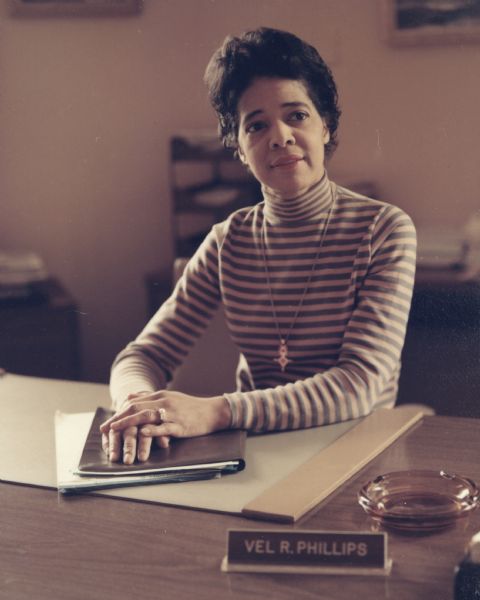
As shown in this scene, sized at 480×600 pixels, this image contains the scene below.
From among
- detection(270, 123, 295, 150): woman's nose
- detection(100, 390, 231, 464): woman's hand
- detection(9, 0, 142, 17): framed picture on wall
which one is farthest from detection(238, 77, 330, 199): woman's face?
detection(9, 0, 142, 17): framed picture on wall

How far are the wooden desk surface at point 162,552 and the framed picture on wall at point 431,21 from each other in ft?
5.60

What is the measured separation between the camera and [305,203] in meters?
1.53

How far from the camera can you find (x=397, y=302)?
1383mm

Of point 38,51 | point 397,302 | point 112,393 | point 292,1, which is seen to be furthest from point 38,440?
point 38,51

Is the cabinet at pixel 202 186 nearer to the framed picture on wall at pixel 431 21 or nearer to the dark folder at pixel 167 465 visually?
the framed picture on wall at pixel 431 21

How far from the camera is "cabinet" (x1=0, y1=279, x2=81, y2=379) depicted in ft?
9.00

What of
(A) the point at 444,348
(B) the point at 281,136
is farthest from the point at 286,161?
(A) the point at 444,348

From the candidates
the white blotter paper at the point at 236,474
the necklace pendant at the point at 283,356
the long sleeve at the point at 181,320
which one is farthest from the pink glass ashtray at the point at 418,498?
the long sleeve at the point at 181,320

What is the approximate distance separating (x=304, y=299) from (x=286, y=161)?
9.3 inches

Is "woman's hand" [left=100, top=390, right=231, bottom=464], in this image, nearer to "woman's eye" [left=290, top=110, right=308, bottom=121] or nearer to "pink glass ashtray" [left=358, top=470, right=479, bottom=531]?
"pink glass ashtray" [left=358, top=470, right=479, bottom=531]

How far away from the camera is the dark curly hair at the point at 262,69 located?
1.51 metres

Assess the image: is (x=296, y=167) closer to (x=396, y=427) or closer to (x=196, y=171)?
(x=396, y=427)

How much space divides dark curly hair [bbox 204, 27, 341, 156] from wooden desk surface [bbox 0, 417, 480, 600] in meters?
0.74

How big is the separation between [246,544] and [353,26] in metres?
1.96
